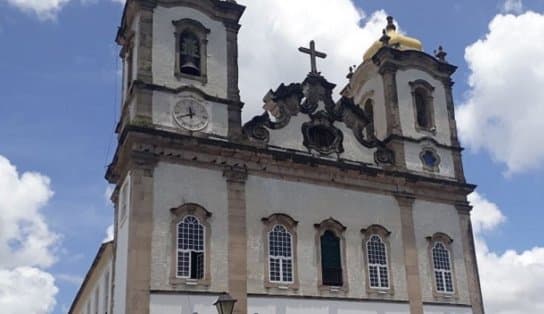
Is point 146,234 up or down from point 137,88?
down

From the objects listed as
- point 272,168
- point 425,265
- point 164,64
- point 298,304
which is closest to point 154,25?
point 164,64

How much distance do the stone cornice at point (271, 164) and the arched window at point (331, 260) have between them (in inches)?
74.9

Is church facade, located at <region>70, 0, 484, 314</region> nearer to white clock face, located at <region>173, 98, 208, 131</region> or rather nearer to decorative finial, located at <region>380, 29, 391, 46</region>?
white clock face, located at <region>173, 98, 208, 131</region>

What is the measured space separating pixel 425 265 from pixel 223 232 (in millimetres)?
7378

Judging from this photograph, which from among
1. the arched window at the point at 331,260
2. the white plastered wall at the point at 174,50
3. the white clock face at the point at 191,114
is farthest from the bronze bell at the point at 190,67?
the arched window at the point at 331,260

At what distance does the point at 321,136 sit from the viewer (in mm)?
25312

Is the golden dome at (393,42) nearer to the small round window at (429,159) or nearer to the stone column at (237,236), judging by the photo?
the small round window at (429,159)

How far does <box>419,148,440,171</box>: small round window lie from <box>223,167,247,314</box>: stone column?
764 centimetres

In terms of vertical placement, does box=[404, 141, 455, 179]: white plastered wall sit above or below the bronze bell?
below

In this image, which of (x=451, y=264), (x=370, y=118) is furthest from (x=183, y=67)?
(x=451, y=264)

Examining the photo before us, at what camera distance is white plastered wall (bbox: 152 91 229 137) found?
22.5m

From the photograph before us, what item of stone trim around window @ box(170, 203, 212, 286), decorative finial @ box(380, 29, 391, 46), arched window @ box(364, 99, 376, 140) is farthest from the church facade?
decorative finial @ box(380, 29, 391, 46)

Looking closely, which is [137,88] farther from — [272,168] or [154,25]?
[272,168]

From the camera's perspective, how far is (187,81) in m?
23.5
